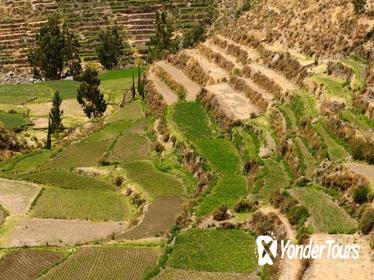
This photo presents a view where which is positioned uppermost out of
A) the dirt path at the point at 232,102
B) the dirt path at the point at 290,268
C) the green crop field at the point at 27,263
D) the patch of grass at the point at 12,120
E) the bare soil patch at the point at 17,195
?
the dirt path at the point at 290,268

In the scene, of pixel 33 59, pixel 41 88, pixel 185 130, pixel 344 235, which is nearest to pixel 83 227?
pixel 185 130

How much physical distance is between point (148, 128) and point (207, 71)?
8242 mm

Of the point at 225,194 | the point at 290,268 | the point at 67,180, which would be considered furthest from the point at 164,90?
the point at 290,268

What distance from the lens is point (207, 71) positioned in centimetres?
6469

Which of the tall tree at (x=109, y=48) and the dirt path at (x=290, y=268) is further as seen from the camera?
the tall tree at (x=109, y=48)

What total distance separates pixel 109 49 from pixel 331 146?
59.3 m

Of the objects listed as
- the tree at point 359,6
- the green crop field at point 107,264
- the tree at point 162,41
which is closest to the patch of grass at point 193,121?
the tree at point 359,6

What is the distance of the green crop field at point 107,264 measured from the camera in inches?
1362

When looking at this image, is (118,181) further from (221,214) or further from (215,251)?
(215,251)

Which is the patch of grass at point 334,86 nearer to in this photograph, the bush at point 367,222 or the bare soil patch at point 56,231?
the bush at point 367,222

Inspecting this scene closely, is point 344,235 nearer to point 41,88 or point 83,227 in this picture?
point 83,227

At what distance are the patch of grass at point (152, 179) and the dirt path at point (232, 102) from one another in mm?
6899

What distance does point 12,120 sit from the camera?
7150 cm

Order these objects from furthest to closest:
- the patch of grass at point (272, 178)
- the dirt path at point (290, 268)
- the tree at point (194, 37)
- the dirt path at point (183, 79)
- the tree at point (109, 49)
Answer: the tree at point (109, 49)
the tree at point (194, 37)
the dirt path at point (183, 79)
the patch of grass at point (272, 178)
the dirt path at point (290, 268)
